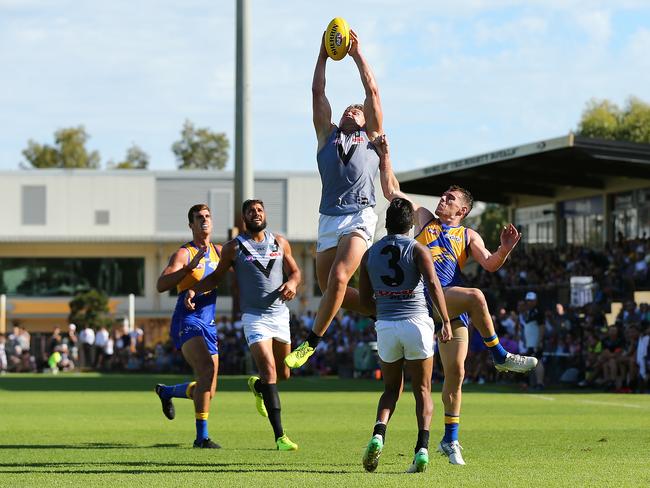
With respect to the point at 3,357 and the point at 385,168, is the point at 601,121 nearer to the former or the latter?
the point at 3,357

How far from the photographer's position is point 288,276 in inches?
499

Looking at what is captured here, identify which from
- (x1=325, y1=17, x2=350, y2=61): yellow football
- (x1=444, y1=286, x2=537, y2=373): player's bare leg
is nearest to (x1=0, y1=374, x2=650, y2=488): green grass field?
(x1=444, y1=286, x2=537, y2=373): player's bare leg

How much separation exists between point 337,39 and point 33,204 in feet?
211

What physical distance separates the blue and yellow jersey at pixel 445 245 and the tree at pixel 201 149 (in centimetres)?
8335

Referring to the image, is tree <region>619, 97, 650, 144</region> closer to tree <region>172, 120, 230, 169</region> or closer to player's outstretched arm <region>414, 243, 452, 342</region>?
tree <region>172, 120, 230, 169</region>

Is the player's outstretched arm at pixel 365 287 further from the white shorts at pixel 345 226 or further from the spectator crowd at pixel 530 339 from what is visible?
the spectator crowd at pixel 530 339

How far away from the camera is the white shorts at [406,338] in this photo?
9.88m

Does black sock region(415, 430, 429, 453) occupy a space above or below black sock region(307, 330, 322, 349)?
below

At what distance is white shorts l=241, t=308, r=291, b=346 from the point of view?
12492mm

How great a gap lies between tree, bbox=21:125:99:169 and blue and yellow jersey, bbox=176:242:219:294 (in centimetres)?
8035

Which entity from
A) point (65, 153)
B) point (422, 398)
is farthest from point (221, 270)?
point (65, 153)

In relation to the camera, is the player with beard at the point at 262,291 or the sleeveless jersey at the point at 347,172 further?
the player with beard at the point at 262,291

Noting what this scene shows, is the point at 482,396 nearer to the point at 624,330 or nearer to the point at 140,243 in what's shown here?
the point at 624,330

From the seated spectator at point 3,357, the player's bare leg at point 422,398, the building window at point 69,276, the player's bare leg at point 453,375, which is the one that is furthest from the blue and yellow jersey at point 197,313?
the building window at point 69,276
